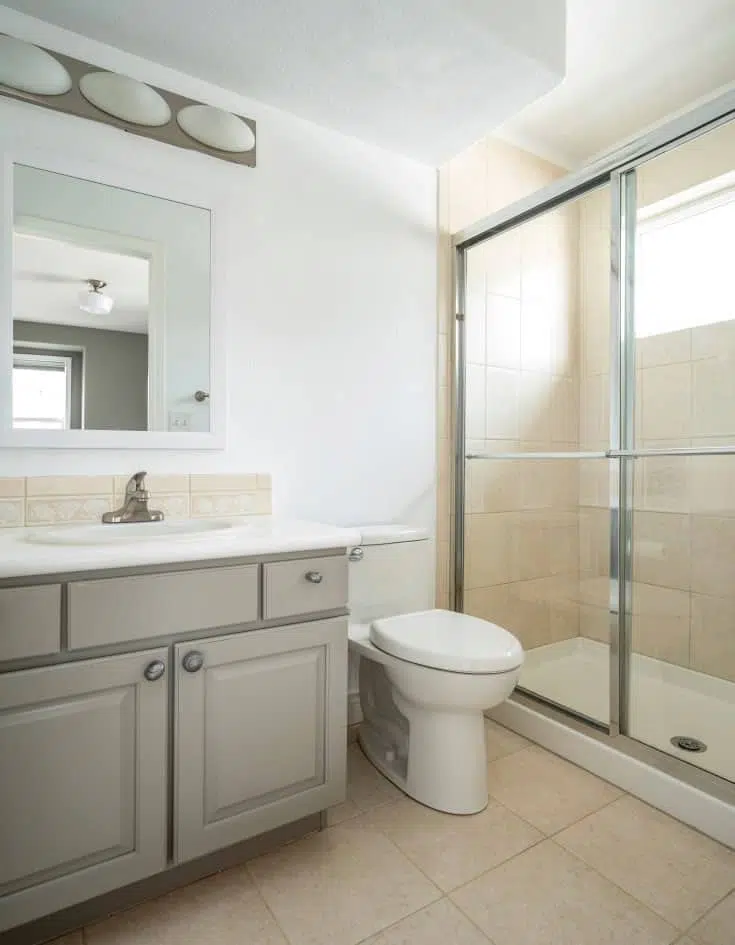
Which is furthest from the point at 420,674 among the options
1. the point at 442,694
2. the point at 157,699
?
the point at 157,699

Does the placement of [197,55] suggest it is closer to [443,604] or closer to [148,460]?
[148,460]

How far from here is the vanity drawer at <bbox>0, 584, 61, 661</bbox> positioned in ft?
3.32

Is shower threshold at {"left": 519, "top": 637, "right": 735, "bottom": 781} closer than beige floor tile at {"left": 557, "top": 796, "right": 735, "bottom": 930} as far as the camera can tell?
No

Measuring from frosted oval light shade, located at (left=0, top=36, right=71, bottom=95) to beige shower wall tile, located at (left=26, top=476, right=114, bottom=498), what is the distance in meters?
1.05

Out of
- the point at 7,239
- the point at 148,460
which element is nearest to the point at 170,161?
the point at 7,239

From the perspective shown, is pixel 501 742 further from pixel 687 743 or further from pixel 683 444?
pixel 683 444

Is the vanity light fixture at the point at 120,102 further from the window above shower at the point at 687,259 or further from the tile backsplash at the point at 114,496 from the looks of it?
the window above shower at the point at 687,259

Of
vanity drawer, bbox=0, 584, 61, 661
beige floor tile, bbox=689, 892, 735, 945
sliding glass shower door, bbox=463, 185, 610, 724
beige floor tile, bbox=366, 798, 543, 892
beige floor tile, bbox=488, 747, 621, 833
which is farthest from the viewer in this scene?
sliding glass shower door, bbox=463, 185, 610, 724

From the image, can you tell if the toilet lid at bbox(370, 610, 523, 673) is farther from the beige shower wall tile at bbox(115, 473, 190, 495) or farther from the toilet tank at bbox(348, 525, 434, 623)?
the beige shower wall tile at bbox(115, 473, 190, 495)

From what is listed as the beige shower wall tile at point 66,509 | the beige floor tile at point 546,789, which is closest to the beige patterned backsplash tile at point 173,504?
the beige shower wall tile at point 66,509

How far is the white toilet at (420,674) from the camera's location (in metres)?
1.47

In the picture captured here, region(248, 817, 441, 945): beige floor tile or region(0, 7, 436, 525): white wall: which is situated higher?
region(0, 7, 436, 525): white wall

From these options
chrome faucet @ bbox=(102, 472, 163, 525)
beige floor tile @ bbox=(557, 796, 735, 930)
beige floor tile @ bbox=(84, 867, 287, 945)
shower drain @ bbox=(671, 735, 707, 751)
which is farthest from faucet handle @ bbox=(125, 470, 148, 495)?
shower drain @ bbox=(671, 735, 707, 751)

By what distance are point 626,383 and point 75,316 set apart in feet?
5.60
